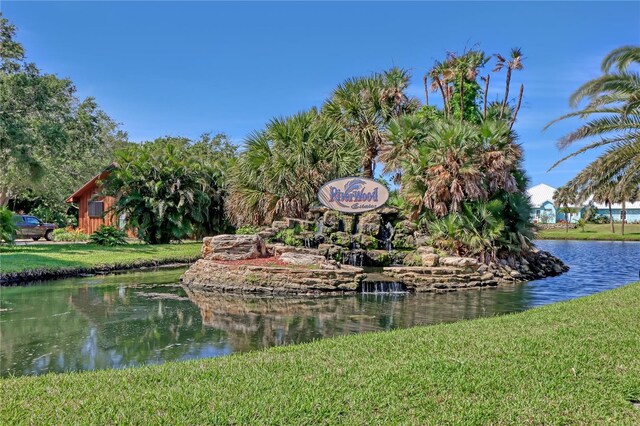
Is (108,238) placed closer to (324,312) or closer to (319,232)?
(319,232)

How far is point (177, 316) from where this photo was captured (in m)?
9.36

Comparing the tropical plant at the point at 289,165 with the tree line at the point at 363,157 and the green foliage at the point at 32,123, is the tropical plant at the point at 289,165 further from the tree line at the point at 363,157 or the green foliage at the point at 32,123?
the green foliage at the point at 32,123

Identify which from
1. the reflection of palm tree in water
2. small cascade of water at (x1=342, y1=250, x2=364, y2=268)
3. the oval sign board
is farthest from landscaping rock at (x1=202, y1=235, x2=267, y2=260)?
the oval sign board

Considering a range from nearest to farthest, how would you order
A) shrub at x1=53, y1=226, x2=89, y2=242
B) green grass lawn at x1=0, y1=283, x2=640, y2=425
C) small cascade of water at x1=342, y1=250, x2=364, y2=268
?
green grass lawn at x1=0, y1=283, x2=640, y2=425
small cascade of water at x1=342, y1=250, x2=364, y2=268
shrub at x1=53, y1=226, x2=89, y2=242

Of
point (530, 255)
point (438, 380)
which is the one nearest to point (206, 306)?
point (438, 380)

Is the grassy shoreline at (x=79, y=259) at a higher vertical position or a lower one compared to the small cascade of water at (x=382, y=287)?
higher

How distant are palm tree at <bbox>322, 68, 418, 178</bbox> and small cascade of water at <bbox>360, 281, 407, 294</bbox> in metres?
10.1

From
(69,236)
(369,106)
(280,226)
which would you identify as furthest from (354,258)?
(69,236)

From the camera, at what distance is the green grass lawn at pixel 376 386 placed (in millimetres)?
3502

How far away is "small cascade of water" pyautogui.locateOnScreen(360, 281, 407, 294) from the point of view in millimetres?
12508

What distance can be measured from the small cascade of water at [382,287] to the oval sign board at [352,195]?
473 centimetres

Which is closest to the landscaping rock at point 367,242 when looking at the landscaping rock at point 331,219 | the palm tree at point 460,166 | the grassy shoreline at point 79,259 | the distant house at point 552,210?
the landscaping rock at point 331,219

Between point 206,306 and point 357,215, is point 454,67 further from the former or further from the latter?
point 206,306

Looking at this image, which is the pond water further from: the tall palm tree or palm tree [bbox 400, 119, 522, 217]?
the tall palm tree
